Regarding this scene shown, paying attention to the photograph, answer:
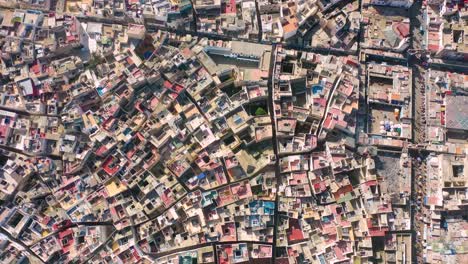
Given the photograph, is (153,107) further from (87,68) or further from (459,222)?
(459,222)

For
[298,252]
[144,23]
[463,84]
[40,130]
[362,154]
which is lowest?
[298,252]

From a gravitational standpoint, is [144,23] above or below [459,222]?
above

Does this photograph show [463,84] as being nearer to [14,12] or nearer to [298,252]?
[298,252]

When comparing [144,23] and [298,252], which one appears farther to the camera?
[144,23]

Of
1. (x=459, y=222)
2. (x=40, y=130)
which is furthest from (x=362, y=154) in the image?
(x=40, y=130)

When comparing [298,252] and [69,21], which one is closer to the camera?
[298,252]

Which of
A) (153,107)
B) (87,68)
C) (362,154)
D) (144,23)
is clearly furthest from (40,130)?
(362,154)

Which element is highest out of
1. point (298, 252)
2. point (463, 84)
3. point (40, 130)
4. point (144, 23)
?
point (144, 23)
